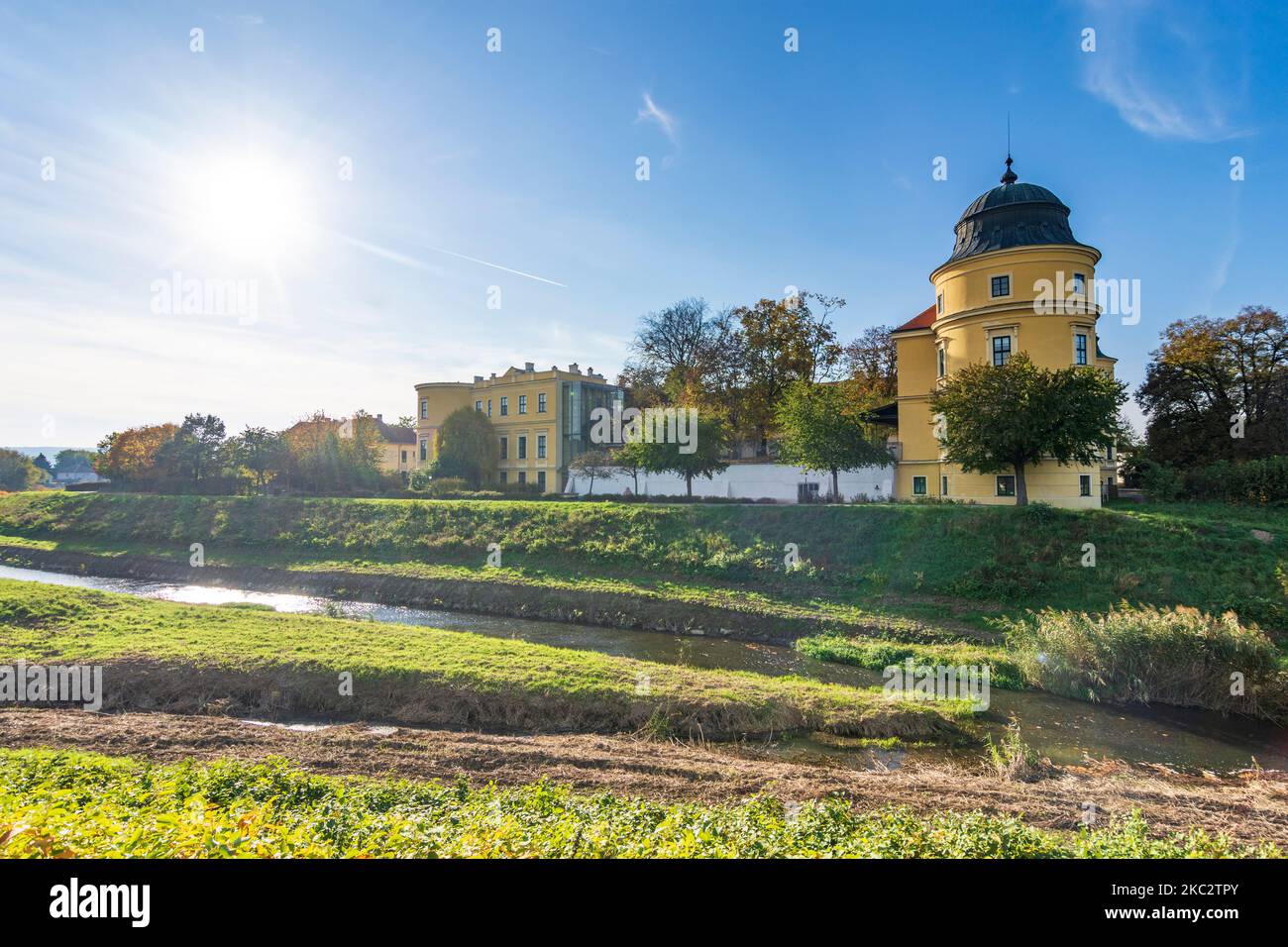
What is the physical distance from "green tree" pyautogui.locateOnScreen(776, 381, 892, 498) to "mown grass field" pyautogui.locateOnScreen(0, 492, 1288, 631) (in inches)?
208

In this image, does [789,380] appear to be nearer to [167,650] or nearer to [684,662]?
[684,662]

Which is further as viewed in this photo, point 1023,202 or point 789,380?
point 789,380

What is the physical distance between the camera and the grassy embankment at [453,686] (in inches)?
478


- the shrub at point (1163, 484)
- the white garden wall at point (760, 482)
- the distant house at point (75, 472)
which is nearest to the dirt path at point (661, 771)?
the white garden wall at point (760, 482)

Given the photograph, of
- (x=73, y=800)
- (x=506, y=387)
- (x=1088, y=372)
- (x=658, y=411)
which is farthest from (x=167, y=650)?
(x=506, y=387)

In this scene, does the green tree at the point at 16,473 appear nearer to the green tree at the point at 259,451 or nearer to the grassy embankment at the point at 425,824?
the green tree at the point at 259,451

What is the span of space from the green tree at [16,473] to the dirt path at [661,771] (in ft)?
376

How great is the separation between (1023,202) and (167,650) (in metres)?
36.5

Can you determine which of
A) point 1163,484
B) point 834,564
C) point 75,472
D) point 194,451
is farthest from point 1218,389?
point 75,472

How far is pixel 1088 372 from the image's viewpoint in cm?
2578

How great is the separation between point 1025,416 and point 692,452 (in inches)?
660

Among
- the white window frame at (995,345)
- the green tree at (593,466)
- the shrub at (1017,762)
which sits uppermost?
the white window frame at (995,345)

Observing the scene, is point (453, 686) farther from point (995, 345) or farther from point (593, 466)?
point (593, 466)
